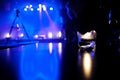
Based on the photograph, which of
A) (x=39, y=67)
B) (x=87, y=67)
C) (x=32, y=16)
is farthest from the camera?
(x=32, y=16)

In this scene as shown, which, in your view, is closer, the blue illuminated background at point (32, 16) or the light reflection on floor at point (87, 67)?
the light reflection on floor at point (87, 67)

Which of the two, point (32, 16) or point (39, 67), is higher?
point (32, 16)

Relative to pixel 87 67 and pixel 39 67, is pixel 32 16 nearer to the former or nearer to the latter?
pixel 39 67

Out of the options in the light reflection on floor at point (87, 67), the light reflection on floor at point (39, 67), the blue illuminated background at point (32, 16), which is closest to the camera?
the light reflection on floor at point (87, 67)

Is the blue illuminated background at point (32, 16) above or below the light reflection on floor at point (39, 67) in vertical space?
above

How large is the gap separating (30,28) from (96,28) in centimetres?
2572

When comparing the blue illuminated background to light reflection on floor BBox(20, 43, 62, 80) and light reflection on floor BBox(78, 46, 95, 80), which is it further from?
light reflection on floor BBox(78, 46, 95, 80)

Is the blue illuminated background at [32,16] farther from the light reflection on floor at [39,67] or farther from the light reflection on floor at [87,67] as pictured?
the light reflection on floor at [87,67]

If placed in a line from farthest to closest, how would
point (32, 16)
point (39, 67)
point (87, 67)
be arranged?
point (32, 16), point (39, 67), point (87, 67)

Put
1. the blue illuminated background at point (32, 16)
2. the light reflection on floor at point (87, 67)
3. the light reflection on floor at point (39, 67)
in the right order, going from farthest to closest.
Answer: the blue illuminated background at point (32, 16) → the light reflection on floor at point (39, 67) → the light reflection on floor at point (87, 67)

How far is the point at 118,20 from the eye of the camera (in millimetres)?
14250

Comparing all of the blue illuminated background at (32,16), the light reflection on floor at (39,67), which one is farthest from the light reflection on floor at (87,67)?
the blue illuminated background at (32,16)

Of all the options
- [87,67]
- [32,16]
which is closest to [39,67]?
[87,67]

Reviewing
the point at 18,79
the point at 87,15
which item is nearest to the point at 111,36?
the point at 87,15
